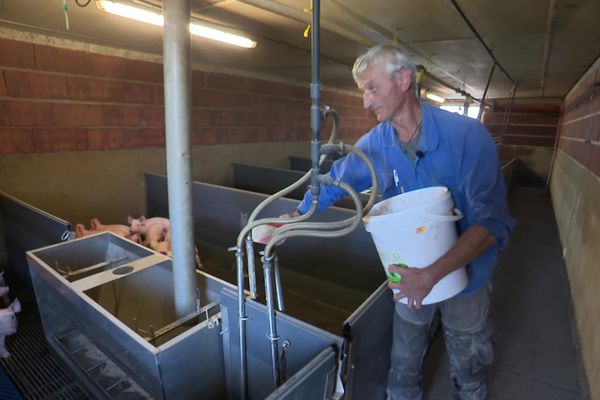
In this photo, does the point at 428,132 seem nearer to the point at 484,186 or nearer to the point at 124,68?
the point at 484,186

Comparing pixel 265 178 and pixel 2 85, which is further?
pixel 265 178

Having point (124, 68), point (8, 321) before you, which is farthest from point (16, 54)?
point (8, 321)

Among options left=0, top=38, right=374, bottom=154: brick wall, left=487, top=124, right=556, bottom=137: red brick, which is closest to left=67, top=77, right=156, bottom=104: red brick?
left=0, top=38, right=374, bottom=154: brick wall

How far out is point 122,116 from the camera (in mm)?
2984

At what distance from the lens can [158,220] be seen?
251cm

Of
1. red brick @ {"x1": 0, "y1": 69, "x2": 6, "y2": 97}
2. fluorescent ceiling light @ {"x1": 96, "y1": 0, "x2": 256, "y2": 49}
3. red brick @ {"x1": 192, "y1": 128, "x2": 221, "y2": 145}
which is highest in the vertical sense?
fluorescent ceiling light @ {"x1": 96, "y1": 0, "x2": 256, "y2": 49}

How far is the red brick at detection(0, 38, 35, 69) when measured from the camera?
90.7 inches

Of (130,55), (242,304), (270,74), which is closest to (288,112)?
(270,74)

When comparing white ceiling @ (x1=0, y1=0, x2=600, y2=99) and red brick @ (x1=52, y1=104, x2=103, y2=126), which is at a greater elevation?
white ceiling @ (x1=0, y1=0, x2=600, y2=99)

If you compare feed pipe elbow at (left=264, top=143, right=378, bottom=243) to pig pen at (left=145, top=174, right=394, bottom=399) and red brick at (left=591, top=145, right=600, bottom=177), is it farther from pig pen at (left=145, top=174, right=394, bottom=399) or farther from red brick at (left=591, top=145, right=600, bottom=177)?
red brick at (left=591, top=145, right=600, bottom=177)

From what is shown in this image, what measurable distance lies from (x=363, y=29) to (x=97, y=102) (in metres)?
2.19

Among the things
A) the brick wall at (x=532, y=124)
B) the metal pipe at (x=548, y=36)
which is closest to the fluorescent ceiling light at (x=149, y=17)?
the metal pipe at (x=548, y=36)

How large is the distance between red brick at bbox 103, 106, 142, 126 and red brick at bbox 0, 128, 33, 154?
1.86 feet

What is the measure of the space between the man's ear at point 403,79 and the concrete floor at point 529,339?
142cm
